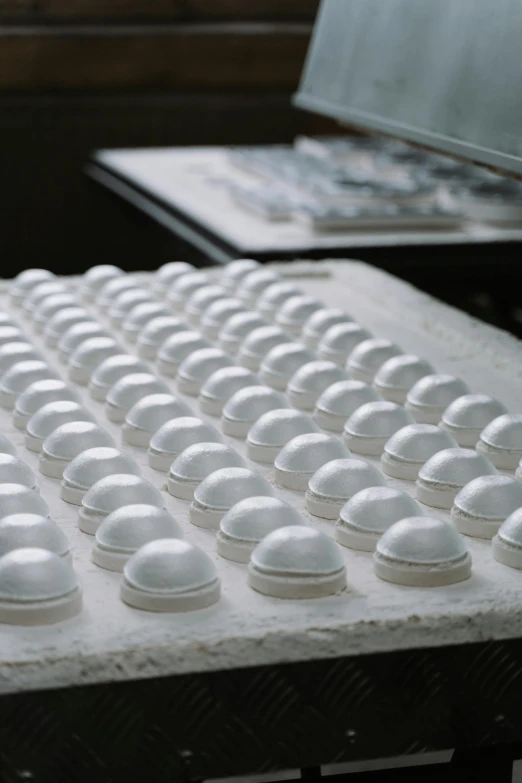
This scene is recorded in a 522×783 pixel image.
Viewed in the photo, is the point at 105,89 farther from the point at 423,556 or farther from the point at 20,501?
the point at 423,556

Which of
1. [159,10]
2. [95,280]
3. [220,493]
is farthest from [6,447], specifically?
[159,10]

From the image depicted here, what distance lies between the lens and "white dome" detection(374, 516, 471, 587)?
112 cm

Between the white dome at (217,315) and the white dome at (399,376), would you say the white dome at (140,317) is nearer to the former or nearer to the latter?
the white dome at (217,315)

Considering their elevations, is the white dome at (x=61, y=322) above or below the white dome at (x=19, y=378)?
below

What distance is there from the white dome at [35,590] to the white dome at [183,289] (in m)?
1.20

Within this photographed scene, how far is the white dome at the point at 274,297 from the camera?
7.06 ft

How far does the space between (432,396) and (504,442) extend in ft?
0.62

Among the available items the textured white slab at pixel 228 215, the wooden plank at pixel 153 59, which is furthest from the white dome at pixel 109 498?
the wooden plank at pixel 153 59

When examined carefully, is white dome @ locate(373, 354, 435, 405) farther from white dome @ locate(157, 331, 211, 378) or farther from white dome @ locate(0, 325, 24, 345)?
white dome @ locate(0, 325, 24, 345)

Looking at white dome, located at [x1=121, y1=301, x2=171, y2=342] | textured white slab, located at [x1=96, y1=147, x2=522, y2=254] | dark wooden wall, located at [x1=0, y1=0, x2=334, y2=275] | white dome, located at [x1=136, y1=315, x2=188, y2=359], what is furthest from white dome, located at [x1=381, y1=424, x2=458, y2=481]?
dark wooden wall, located at [x1=0, y1=0, x2=334, y2=275]

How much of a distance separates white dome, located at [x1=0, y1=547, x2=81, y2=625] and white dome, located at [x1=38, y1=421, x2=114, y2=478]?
34 centimetres

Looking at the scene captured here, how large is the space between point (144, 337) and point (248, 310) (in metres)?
0.22

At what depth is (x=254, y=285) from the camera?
227 cm

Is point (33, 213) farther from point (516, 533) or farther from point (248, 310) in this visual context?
point (516, 533)
